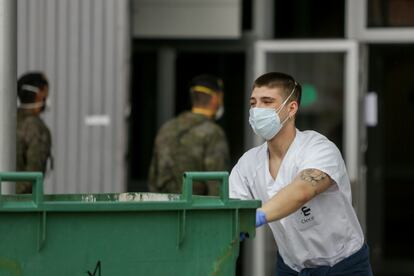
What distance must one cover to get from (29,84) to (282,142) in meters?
3.05

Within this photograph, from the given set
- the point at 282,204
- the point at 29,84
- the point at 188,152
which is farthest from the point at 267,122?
the point at 29,84

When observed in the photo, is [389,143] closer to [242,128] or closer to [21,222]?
[242,128]

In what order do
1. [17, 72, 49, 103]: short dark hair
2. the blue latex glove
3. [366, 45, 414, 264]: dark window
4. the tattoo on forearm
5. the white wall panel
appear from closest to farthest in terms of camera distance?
the blue latex glove
the tattoo on forearm
[17, 72, 49, 103]: short dark hair
the white wall panel
[366, 45, 414, 264]: dark window

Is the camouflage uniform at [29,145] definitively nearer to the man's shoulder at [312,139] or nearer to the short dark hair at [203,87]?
the short dark hair at [203,87]

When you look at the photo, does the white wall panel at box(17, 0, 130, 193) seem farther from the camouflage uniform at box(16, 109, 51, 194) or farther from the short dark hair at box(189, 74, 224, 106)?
the camouflage uniform at box(16, 109, 51, 194)

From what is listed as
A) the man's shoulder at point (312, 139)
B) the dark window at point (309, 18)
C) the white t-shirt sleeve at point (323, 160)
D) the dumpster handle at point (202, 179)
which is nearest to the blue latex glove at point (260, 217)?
the dumpster handle at point (202, 179)

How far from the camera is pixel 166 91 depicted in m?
9.27

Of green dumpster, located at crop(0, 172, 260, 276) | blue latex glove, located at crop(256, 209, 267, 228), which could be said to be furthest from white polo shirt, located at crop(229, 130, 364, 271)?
green dumpster, located at crop(0, 172, 260, 276)

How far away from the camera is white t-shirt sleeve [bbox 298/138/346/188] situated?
16.5 feet

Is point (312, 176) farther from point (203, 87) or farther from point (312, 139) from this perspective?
point (203, 87)

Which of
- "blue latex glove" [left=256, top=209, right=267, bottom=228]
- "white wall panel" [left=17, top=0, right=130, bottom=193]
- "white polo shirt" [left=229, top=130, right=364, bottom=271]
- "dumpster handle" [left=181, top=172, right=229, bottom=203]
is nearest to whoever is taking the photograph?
"dumpster handle" [left=181, top=172, right=229, bottom=203]

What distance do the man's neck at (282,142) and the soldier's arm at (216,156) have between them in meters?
2.33

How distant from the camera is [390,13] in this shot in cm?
915

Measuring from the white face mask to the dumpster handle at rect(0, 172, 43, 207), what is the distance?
128 cm
